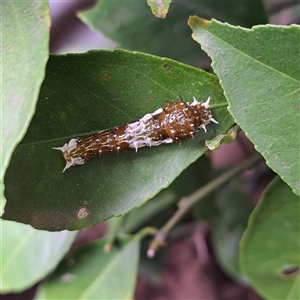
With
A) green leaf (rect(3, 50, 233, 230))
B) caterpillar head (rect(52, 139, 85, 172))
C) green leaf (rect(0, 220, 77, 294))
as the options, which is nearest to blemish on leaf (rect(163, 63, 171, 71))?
green leaf (rect(3, 50, 233, 230))

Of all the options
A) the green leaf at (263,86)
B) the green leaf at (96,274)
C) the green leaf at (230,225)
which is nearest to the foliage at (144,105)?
the green leaf at (263,86)

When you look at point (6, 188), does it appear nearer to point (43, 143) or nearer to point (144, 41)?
point (43, 143)

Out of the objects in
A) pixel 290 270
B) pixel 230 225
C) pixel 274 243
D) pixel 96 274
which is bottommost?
pixel 230 225

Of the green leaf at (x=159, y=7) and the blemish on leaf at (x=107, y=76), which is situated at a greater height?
the green leaf at (x=159, y=7)

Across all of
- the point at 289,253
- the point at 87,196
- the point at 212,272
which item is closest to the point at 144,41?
the point at 87,196

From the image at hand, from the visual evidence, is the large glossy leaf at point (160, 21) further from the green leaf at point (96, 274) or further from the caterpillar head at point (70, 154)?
the green leaf at point (96, 274)

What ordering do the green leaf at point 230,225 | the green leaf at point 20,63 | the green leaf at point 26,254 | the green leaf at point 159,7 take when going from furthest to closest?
the green leaf at point 230,225 < the green leaf at point 26,254 < the green leaf at point 159,7 < the green leaf at point 20,63

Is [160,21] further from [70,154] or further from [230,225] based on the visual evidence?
[230,225]

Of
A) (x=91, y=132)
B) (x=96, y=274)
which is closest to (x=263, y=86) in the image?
(x=91, y=132)
